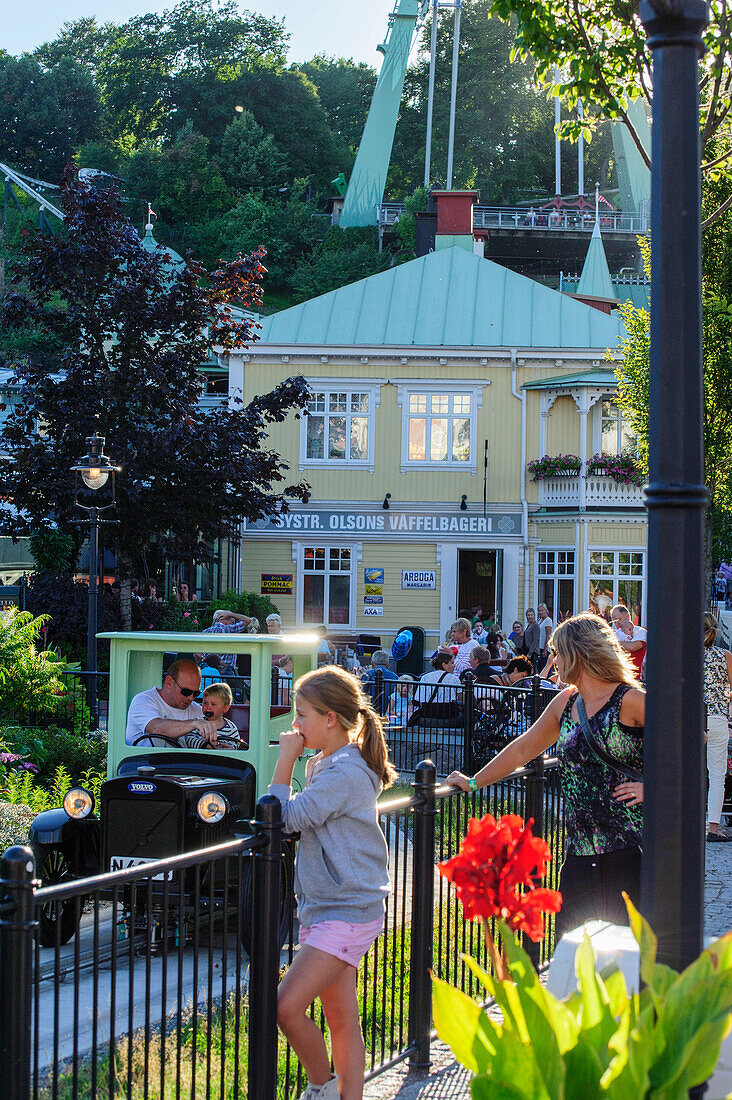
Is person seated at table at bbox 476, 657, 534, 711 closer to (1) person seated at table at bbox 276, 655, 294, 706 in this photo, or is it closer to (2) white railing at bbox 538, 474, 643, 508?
(1) person seated at table at bbox 276, 655, 294, 706

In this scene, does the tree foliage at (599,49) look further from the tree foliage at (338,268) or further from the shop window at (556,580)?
the tree foliage at (338,268)

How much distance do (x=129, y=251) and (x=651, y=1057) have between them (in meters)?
17.8

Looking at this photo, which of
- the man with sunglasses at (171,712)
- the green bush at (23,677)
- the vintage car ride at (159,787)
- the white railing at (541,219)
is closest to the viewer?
the vintage car ride at (159,787)

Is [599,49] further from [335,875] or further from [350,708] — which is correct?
[335,875]

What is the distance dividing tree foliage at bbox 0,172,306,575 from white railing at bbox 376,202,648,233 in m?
43.2

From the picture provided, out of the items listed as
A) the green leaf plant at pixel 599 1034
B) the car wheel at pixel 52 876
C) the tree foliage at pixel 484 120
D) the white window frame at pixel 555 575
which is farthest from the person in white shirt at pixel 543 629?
the tree foliage at pixel 484 120

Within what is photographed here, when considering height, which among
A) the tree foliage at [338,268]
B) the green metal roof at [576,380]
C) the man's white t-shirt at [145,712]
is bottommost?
the man's white t-shirt at [145,712]

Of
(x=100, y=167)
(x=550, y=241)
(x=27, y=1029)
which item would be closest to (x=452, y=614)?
(x=27, y=1029)

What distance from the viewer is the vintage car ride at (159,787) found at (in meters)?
7.09

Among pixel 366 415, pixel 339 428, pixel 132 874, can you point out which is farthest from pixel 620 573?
pixel 132 874

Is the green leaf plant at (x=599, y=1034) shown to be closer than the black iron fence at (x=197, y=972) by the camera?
Yes

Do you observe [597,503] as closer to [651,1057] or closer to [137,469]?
[137,469]

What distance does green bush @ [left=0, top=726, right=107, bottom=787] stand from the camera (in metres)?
11.6

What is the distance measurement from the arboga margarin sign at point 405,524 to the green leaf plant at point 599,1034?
→ 2691 cm
